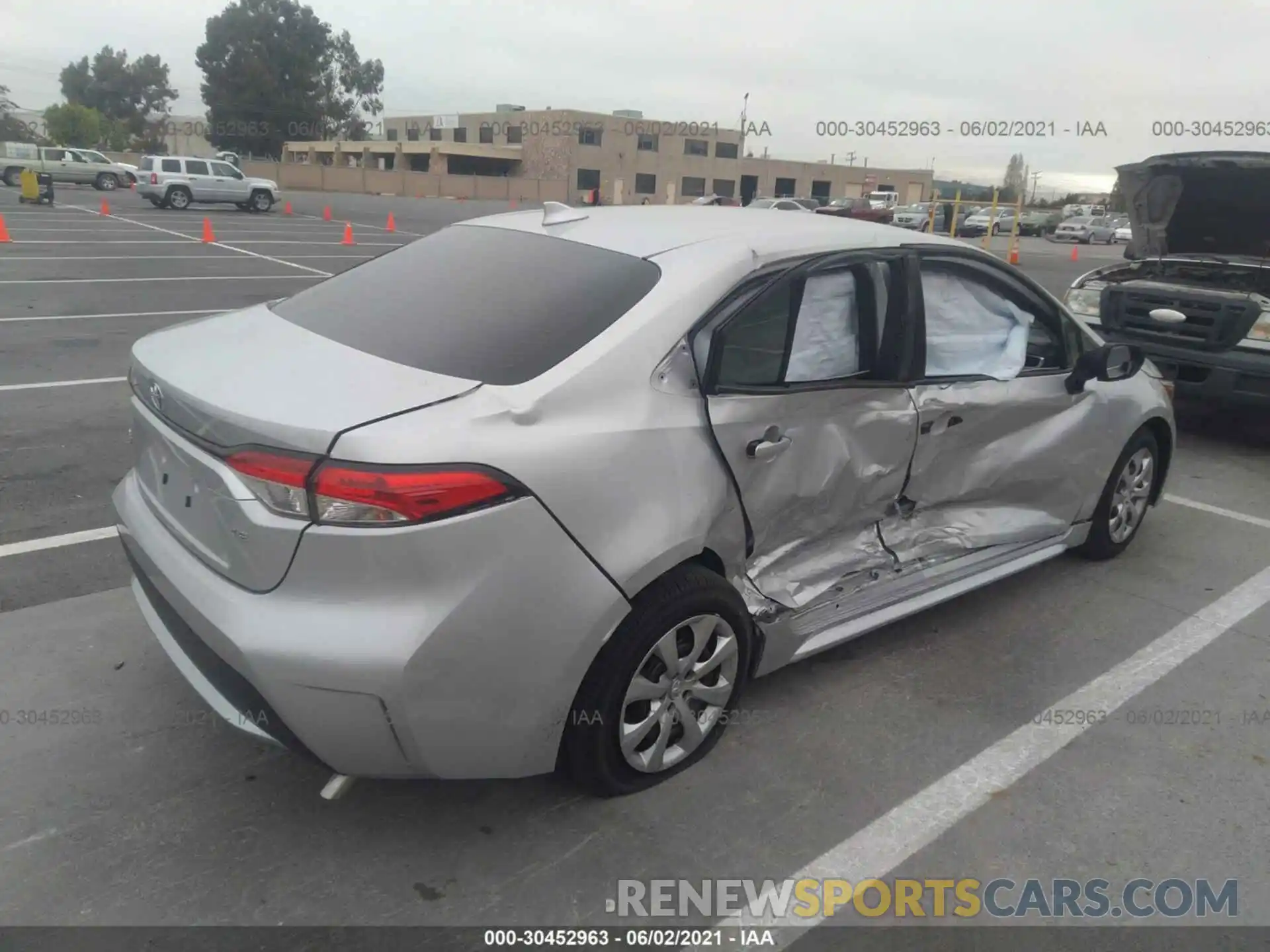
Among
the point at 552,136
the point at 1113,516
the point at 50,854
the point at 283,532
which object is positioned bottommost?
the point at 50,854

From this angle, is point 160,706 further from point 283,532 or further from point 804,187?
point 804,187

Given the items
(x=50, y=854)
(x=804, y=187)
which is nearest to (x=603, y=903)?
(x=50, y=854)

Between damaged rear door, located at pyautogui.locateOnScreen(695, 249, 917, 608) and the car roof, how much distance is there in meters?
0.08

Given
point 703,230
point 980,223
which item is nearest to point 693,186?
point 980,223

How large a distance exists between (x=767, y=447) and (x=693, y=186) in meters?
72.9

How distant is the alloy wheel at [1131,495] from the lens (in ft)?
15.2

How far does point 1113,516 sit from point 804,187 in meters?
80.6

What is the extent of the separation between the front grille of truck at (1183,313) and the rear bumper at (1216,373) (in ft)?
0.28

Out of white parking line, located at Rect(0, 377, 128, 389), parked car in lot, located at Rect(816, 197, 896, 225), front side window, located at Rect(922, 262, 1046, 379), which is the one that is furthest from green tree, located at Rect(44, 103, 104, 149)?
front side window, located at Rect(922, 262, 1046, 379)

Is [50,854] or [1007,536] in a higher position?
[1007,536]

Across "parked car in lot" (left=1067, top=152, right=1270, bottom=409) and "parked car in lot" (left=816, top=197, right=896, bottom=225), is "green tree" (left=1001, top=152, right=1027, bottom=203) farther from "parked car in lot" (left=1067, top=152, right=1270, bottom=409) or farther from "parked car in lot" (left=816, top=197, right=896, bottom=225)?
"parked car in lot" (left=1067, top=152, right=1270, bottom=409)

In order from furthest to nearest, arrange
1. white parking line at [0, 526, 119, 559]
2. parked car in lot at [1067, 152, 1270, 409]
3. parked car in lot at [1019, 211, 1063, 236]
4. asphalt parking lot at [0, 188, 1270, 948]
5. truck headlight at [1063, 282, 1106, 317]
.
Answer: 1. parked car in lot at [1019, 211, 1063, 236]
2. truck headlight at [1063, 282, 1106, 317]
3. parked car in lot at [1067, 152, 1270, 409]
4. white parking line at [0, 526, 119, 559]
5. asphalt parking lot at [0, 188, 1270, 948]

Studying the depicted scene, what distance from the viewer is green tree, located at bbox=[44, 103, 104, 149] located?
66750 mm

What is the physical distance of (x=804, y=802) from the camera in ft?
9.41
